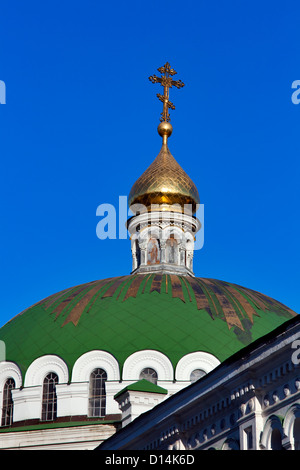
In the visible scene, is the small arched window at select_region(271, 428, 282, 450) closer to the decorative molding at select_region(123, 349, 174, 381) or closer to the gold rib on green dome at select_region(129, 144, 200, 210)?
the decorative molding at select_region(123, 349, 174, 381)

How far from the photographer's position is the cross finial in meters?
35.9

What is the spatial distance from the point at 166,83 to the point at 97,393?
1415cm

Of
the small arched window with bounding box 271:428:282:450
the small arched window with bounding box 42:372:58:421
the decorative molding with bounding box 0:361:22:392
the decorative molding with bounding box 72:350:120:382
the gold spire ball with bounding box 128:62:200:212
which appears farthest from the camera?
the gold spire ball with bounding box 128:62:200:212

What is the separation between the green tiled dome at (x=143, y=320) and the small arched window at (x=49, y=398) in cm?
63

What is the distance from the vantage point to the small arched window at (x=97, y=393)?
2552cm

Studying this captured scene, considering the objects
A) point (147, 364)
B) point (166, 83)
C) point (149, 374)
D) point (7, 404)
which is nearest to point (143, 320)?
point (147, 364)

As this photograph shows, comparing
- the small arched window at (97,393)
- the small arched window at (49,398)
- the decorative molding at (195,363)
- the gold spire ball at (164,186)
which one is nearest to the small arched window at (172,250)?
the gold spire ball at (164,186)

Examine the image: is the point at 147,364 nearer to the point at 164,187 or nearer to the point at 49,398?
the point at 49,398

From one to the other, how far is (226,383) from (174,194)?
62.4 ft

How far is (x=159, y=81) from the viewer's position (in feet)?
119

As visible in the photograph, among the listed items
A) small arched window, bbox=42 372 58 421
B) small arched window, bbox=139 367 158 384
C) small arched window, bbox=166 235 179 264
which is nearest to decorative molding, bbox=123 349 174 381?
small arched window, bbox=139 367 158 384

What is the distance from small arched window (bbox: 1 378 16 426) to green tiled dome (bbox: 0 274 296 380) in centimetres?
64
